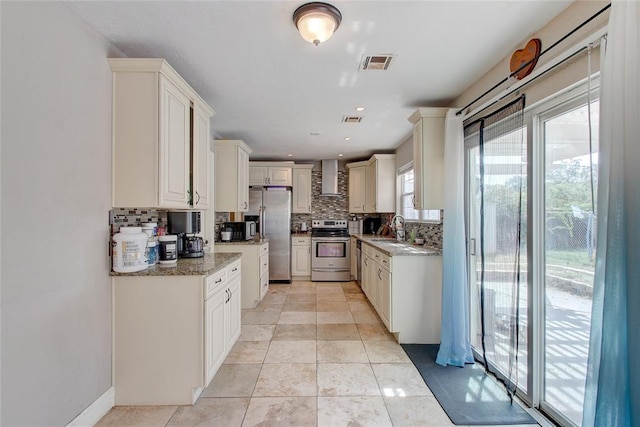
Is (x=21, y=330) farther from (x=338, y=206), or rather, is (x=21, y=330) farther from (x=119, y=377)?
(x=338, y=206)

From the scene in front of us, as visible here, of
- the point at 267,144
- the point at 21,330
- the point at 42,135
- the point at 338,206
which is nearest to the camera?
the point at 21,330

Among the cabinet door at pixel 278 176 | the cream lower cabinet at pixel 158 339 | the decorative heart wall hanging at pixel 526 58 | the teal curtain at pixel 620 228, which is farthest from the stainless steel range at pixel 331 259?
the teal curtain at pixel 620 228

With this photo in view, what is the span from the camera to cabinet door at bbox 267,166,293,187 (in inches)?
219

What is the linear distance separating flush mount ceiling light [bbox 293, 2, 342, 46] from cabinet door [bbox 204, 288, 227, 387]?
1.83m

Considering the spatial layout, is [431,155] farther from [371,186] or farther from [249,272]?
[249,272]

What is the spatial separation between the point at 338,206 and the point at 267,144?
2171 mm

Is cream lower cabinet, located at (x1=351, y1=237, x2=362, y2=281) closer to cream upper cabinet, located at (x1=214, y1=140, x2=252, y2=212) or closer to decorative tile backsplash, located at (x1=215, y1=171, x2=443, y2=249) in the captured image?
decorative tile backsplash, located at (x1=215, y1=171, x2=443, y2=249)

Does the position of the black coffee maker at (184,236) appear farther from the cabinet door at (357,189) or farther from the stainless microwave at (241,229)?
the cabinet door at (357,189)

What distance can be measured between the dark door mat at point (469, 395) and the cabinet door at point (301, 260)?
10.6 ft

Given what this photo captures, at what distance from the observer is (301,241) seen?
5.69 meters

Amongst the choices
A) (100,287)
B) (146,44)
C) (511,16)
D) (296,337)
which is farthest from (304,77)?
(296,337)

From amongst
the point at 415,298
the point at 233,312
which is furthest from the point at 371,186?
the point at 233,312

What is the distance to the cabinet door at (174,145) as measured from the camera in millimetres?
1981

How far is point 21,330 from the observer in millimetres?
1360
